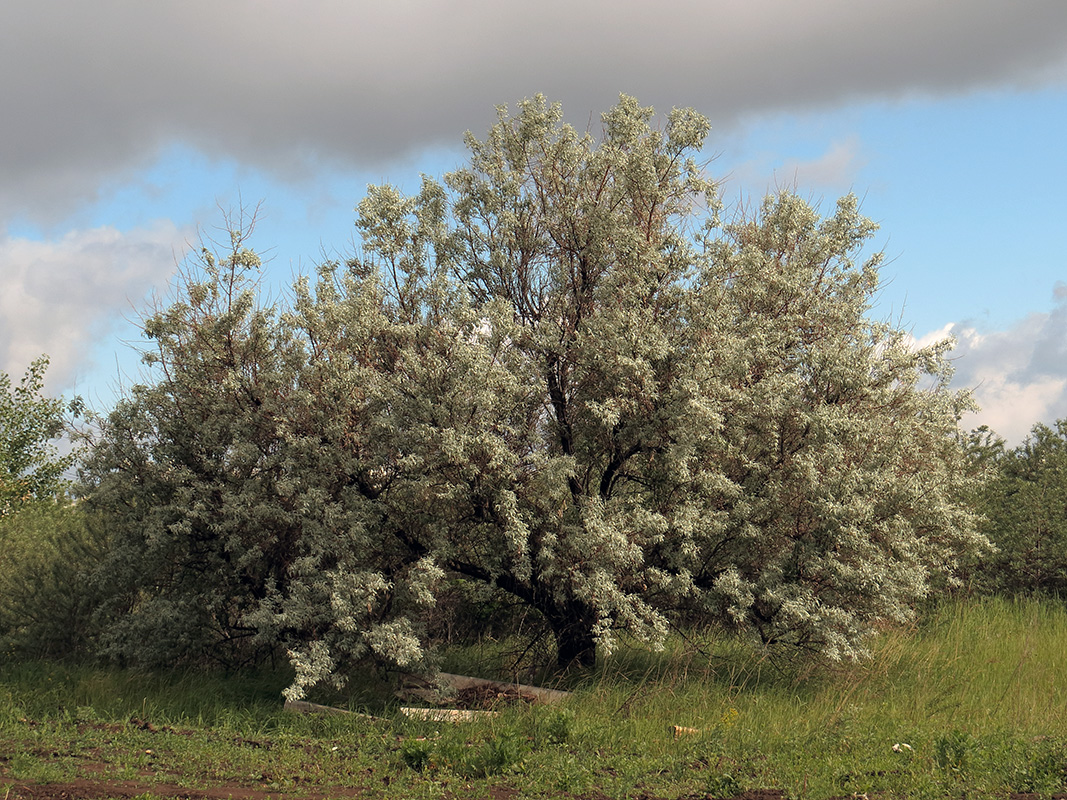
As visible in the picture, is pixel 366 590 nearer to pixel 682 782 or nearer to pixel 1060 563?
pixel 682 782

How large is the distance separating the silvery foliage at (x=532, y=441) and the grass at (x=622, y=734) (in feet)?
→ 2.64

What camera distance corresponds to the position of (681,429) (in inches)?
441

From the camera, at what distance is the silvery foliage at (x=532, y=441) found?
11.0 metres

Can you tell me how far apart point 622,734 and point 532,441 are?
365cm

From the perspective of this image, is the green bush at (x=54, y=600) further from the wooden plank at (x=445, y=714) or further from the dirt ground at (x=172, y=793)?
the dirt ground at (x=172, y=793)

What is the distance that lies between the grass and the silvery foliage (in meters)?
0.80

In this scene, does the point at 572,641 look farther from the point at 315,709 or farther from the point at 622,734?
the point at 315,709

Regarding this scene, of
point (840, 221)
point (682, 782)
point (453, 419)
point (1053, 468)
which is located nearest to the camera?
point (682, 782)

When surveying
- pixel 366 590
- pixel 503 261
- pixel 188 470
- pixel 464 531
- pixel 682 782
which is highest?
pixel 503 261

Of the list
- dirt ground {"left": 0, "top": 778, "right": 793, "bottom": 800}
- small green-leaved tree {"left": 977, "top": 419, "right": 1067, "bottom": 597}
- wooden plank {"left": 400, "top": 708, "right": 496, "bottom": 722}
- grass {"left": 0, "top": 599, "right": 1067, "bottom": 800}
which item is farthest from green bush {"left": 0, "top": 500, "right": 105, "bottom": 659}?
small green-leaved tree {"left": 977, "top": 419, "right": 1067, "bottom": 597}

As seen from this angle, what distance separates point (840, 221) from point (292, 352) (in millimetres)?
9067

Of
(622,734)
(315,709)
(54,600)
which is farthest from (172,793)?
(54,600)

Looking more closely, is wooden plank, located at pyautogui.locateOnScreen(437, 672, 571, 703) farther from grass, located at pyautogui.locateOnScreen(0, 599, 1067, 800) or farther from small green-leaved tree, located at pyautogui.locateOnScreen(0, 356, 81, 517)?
small green-leaved tree, located at pyautogui.locateOnScreen(0, 356, 81, 517)

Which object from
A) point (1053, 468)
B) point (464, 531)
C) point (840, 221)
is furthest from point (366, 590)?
point (1053, 468)
